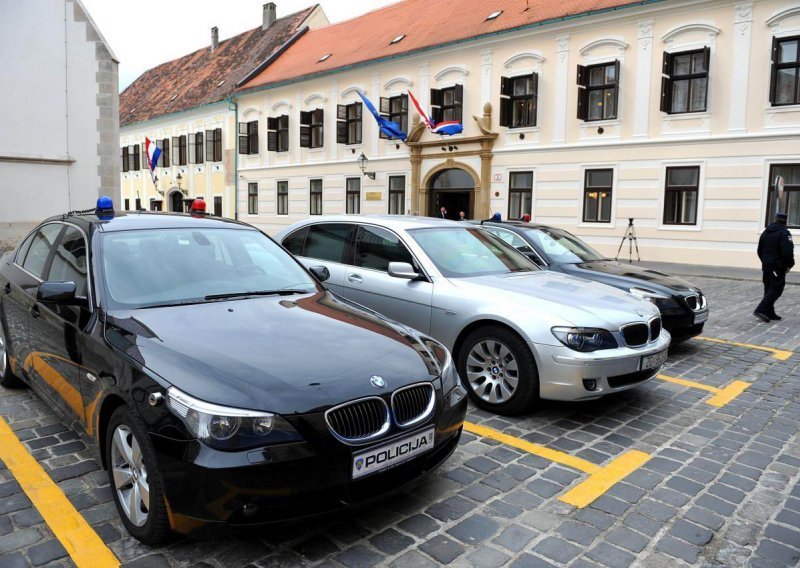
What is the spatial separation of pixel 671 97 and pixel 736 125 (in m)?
2.13

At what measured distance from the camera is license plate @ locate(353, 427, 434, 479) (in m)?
2.79

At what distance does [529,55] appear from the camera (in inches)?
886

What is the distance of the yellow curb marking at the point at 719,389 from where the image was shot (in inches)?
217

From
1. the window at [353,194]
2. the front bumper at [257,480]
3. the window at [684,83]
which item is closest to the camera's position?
the front bumper at [257,480]

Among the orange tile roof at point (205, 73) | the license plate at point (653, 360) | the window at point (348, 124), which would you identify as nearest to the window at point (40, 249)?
the license plate at point (653, 360)

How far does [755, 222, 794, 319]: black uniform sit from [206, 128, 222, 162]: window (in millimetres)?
31871

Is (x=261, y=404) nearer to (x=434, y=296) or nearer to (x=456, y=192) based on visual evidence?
(x=434, y=296)

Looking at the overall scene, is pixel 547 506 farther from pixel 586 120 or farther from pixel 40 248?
pixel 586 120

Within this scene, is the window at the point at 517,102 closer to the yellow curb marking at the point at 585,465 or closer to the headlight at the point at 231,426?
the yellow curb marking at the point at 585,465

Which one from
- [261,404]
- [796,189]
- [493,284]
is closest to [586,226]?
[796,189]

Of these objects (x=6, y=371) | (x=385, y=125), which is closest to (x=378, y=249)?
(x=6, y=371)

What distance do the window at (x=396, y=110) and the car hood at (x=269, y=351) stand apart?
78.8 feet

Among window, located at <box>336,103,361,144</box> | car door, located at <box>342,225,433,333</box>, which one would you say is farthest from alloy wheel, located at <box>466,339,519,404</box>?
window, located at <box>336,103,361,144</box>

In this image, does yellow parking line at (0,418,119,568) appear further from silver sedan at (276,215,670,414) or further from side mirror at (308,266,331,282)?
silver sedan at (276,215,670,414)
